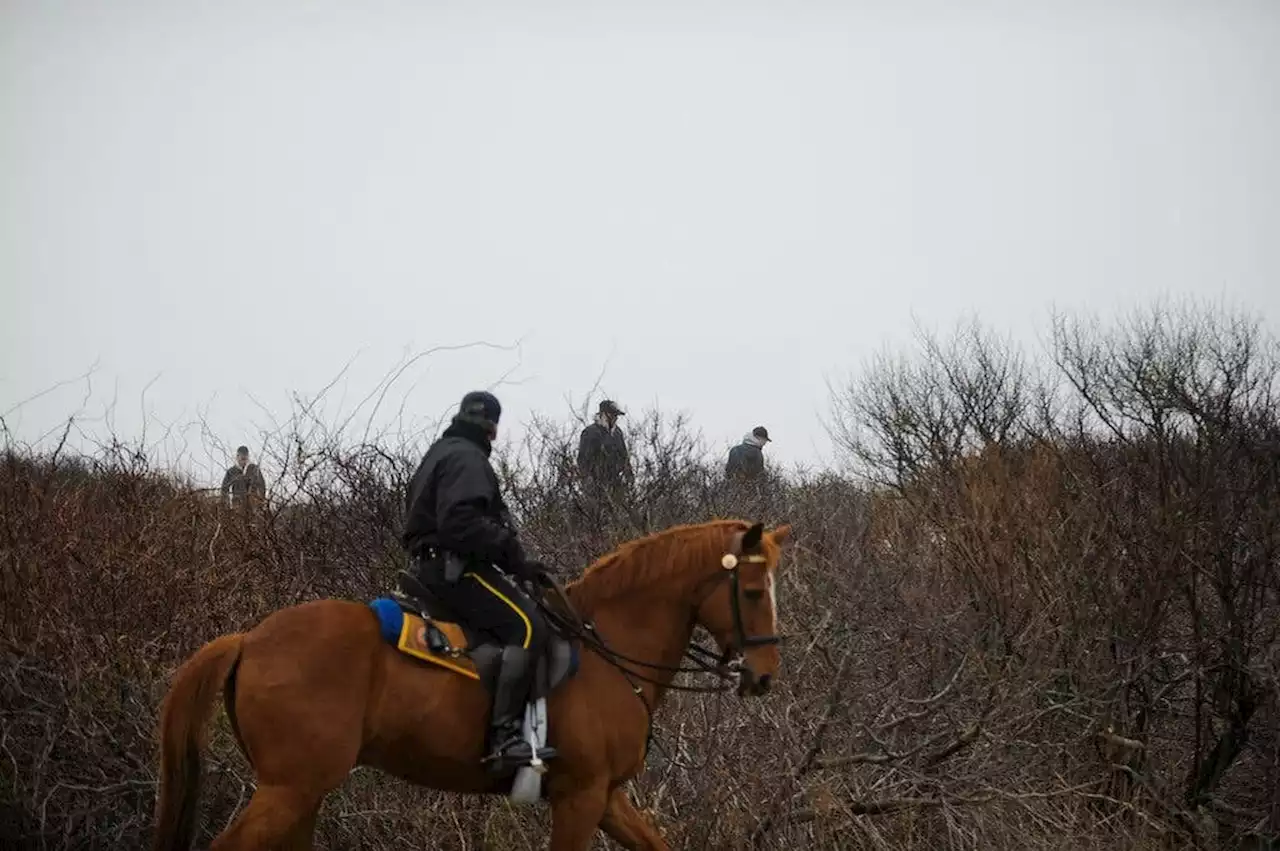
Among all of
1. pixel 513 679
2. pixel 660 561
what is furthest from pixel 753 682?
pixel 513 679

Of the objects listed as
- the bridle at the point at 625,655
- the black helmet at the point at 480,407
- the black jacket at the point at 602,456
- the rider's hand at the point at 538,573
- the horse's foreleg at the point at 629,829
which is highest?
the black jacket at the point at 602,456

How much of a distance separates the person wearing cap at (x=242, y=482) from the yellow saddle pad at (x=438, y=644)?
18.4 ft

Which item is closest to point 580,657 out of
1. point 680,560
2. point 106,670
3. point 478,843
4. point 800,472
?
point 680,560

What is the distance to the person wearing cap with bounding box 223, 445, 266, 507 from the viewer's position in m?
11.6

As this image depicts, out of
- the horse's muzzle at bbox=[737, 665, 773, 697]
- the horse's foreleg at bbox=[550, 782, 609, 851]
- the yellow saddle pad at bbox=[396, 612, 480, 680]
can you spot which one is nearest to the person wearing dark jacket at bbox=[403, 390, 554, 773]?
the yellow saddle pad at bbox=[396, 612, 480, 680]

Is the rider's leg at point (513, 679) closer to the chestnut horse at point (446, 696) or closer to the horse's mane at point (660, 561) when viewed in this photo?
the chestnut horse at point (446, 696)

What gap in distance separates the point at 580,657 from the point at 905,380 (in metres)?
20.9

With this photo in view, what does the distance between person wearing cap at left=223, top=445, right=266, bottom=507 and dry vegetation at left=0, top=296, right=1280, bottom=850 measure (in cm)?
26

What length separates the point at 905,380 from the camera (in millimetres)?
26516

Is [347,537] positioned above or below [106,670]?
above

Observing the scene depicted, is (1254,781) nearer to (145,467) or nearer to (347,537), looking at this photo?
(347,537)

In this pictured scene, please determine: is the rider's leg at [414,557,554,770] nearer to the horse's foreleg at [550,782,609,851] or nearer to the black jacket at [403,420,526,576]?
the black jacket at [403,420,526,576]

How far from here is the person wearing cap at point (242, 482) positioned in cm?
1156

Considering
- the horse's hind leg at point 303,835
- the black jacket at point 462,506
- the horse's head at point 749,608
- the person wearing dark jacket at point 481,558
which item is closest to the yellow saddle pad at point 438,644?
the person wearing dark jacket at point 481,558
